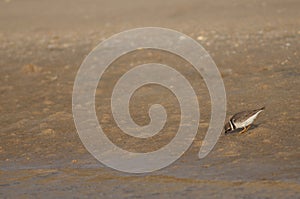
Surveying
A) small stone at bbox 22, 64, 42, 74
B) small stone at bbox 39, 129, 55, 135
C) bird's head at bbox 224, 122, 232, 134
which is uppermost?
small stone at bbox 22, 64, 42, 74

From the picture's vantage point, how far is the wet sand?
20.7 ft

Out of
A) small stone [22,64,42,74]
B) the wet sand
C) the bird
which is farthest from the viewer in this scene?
small stone [22,64,42,74]

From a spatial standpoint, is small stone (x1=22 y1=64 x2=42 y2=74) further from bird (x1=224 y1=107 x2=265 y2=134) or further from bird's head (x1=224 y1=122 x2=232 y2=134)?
bird (x1=224 y1=107 x2=265 y2=134)

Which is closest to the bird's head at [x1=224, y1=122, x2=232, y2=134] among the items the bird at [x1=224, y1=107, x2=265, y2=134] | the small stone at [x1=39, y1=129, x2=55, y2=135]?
the bird at [x1=224, y1=107, x2=265, y2=134]

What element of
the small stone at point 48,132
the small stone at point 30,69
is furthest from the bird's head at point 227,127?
the small stone at point 30,69

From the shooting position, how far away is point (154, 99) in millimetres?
8852

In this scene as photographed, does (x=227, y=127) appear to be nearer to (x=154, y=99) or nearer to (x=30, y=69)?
(x=154, y=99)

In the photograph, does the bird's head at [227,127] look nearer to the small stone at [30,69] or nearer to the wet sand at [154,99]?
the wet sand at [154,99]

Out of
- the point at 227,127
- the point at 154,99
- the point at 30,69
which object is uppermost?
the point at 30,69

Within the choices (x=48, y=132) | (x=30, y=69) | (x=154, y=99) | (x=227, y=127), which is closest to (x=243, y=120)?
(x=227, y=127)

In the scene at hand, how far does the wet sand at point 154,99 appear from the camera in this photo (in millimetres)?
6309

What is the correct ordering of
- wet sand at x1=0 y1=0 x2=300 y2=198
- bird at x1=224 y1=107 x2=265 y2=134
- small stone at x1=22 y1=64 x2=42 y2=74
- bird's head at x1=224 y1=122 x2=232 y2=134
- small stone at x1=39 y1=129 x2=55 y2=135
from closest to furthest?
wet sand at x1=0 y1=0 x2=300 y2=198, bird at x1=224 y1=107 x2=265 y2=134, bird's head at x1=224 y1=122 x2=232 y2=134, small stone at x1=39 y1=129 x2=55 y2=135, small stone at x1=22 y1=64 x2=42 y2=74

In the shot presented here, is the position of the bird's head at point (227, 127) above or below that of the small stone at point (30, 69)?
below

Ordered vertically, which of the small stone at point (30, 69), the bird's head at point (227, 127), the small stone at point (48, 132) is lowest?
the bird's head at point (227, 127)
